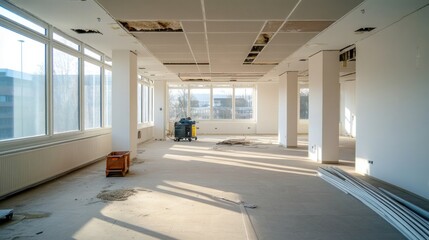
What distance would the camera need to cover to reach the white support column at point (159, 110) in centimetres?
1424

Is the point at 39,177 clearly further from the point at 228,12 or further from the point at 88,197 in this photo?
the point at 228,12

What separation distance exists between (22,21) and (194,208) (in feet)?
13.9

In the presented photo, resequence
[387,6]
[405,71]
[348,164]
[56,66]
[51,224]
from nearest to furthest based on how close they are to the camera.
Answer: [51,224]
[387,6]
[405,71]
[56,66]
[348,164]

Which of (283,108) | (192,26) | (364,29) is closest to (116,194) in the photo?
(192,26)

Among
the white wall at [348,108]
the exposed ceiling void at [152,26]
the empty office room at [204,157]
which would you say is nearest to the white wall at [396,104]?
the empty office room at [204,157]

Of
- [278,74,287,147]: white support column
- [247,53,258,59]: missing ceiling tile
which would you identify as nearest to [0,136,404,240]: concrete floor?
[247,53,258,59]: missing ceiling tile

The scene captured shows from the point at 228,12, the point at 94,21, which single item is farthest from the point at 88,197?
the point at 228,12

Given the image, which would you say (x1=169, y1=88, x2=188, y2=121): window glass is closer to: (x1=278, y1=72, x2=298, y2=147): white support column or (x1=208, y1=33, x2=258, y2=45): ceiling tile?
(x1=278, y1=72, x2=298, y2=147): white support column

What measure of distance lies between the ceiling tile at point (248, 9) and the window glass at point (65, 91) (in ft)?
11.7

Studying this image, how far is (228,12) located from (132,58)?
164 inches

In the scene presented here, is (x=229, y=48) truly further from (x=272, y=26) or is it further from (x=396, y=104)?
(x=396, y=104)

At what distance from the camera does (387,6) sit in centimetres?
454

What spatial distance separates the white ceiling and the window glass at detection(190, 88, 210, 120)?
10104mm

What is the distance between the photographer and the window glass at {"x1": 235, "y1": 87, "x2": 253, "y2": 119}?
715 inches
